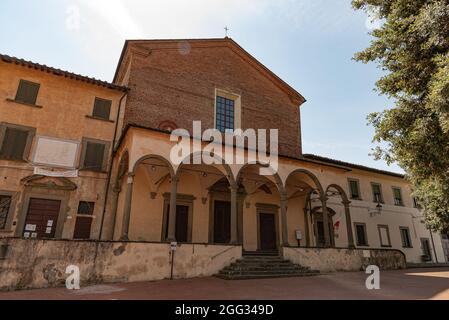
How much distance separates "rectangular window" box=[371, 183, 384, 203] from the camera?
21875 mm

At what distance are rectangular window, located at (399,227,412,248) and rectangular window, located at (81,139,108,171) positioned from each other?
72.1 feet

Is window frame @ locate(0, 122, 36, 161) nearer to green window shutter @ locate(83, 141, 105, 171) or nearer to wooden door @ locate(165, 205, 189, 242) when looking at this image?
green window shutter @ locate(83, 141, 105, 171)

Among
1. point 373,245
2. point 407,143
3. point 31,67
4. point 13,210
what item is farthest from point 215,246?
point 373,245

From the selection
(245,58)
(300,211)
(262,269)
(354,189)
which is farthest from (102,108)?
(354,189)

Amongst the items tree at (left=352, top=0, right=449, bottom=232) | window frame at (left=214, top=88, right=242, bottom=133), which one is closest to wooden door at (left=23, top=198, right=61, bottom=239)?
window frame at (left=214, top=88, right=242, bottom=133)

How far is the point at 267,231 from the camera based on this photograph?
16.7 metres

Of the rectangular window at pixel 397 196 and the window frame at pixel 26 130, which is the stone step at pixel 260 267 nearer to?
the window frame at pixel 26 130

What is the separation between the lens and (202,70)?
1766 cm

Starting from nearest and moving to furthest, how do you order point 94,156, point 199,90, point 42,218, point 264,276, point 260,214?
point 264,276, point 42,218, point 94,156, point 260,214, point 199,90

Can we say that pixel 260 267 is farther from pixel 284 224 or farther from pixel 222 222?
pixel 222 222

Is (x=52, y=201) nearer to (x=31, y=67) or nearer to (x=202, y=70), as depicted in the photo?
(x=31, y=67)

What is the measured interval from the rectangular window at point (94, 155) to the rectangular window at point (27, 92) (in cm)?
316

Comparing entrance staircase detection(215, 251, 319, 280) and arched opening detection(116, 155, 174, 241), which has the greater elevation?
A: arched opening detection(116, 155, 174, 241)

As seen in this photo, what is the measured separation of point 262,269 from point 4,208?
35.7 ft
